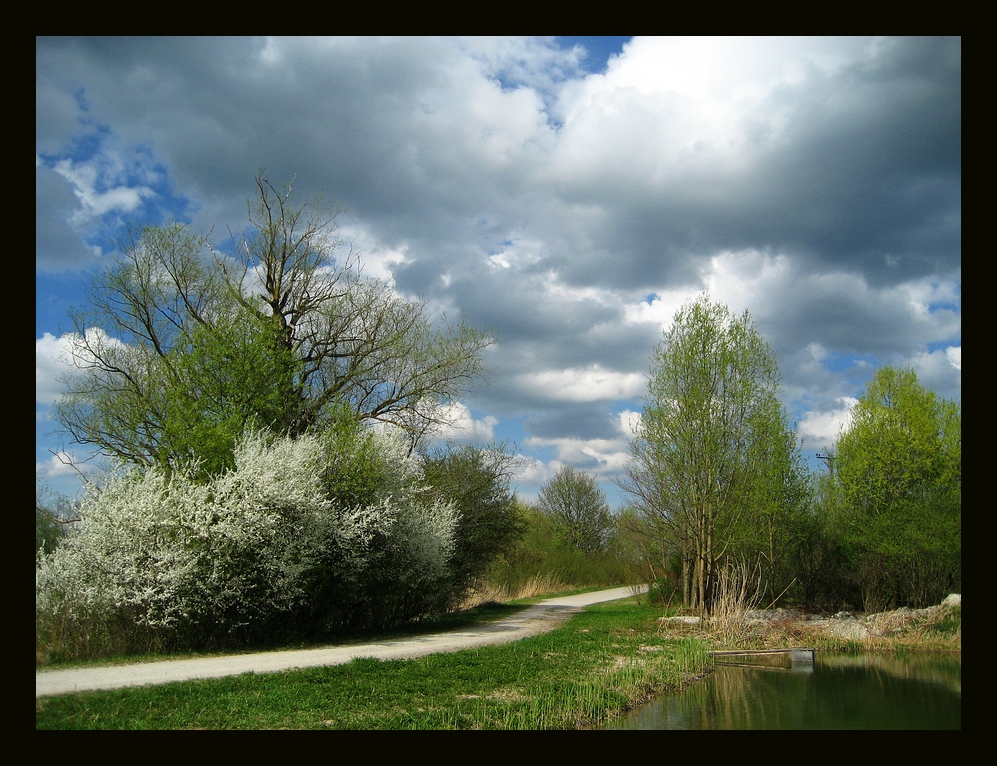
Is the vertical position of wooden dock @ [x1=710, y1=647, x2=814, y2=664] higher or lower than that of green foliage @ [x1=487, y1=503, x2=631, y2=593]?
higher

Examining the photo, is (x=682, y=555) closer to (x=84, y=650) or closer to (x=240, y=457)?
(x=240, y=457)

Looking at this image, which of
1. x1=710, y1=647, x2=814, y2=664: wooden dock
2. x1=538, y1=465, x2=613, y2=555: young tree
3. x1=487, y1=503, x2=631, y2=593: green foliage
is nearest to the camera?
x1=710, y1=647, x2=814, y2=664: wooden dock

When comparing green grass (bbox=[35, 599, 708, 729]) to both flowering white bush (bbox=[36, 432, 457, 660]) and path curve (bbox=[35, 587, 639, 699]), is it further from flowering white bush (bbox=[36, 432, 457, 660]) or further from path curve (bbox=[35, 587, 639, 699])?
flowering white bush (bbox=[36, 432, 457, 660])

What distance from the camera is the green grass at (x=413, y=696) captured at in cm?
762

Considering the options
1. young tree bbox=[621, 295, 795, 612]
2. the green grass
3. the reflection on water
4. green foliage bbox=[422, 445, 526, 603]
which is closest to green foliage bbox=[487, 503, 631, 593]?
green foliage bbox=[422, 445, 526, 603]

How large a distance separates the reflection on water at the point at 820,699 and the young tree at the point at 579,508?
41.4 m

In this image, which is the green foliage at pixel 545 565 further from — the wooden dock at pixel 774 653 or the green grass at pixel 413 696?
the green grass at pixel 413 696

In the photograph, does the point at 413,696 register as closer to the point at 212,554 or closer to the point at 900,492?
the point at 212,554

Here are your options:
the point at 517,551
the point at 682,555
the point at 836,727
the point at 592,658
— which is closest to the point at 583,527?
the point at 517,551

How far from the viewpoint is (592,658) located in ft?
42.7

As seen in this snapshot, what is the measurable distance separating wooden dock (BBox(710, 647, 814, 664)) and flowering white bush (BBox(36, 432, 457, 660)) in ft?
25.2

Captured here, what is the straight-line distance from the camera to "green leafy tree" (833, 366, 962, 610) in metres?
19.0
